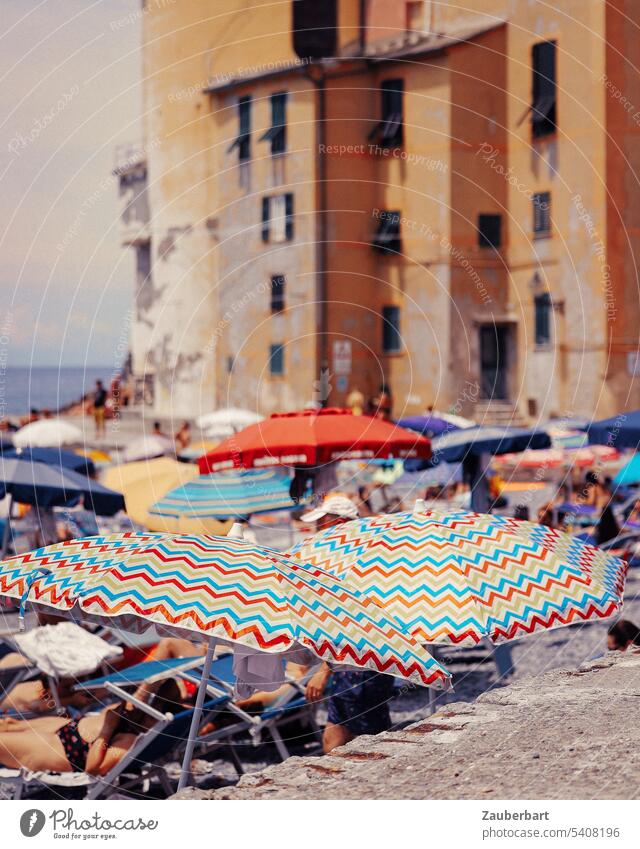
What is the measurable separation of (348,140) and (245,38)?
4252 millimetres

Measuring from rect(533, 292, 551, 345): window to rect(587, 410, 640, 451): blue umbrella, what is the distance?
20.3 metres

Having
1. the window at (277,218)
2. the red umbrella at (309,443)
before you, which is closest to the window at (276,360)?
the window at (277,218)

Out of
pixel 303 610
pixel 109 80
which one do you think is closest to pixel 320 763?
pixel 303 610

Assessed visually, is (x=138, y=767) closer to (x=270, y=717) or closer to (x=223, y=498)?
(x=270, y=717)

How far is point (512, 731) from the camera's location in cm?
602

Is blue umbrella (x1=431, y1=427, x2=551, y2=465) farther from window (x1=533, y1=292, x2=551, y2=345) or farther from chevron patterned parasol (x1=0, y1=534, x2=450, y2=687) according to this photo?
window (x1=533, y1=292, x2=551, y2=345)

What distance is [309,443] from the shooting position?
12.7 m

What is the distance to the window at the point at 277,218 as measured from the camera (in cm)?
3794

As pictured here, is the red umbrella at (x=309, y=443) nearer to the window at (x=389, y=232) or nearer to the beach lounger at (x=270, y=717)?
the beach lounger at (x=270, y=717)

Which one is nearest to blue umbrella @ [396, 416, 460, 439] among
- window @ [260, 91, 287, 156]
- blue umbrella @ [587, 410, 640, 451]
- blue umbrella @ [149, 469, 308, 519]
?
blue umbrella @ [587, 410, 640, 451]

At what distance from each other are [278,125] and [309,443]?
2593cm

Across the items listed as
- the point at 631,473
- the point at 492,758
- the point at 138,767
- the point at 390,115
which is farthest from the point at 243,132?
the point at 492,758

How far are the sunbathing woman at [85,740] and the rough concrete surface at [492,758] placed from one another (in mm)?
2117
